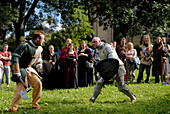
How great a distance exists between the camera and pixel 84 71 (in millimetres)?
11266

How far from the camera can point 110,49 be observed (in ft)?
21.0

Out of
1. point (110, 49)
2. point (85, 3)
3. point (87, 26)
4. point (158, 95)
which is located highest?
point (85, 3)

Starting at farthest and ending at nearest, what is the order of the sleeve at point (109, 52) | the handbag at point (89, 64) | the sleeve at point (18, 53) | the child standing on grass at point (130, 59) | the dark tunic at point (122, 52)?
1. the child standing on grass at point (130, 59)
2. the dark tunic at point (122, 52)
3. the handbag at point (89, 64)
4. the sleeve at point (109, 52)
5. the sleeve at point (18, 53)

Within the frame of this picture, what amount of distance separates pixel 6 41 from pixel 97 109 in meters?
25.6

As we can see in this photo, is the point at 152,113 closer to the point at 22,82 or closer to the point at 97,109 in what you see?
the point at 97,109

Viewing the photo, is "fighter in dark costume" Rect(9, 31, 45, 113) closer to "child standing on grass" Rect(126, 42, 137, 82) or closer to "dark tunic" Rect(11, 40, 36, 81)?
"dark tunic" Rect(11, 40, 36, 81)

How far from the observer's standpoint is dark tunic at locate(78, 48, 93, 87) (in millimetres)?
11141

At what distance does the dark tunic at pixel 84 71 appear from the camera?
11.1 metres

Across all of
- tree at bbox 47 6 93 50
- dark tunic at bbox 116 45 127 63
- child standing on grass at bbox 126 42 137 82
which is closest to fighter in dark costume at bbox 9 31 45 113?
dark tunic at bbox 116 45 127 63

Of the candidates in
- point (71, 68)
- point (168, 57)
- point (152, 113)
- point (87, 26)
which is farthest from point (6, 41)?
point (152, 113)

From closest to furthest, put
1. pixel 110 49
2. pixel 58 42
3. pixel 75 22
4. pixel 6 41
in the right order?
1. pixel 110 49
2. pixel 75 22
3. pixel 58 42
4. pixel 6 41

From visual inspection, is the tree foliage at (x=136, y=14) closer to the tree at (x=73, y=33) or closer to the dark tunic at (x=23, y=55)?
the tree at (x=73, y=33)

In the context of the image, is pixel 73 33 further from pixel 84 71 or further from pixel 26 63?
pixel 26 63

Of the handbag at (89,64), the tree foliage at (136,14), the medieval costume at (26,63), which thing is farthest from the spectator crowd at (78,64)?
the tree foliage at (136,14)
